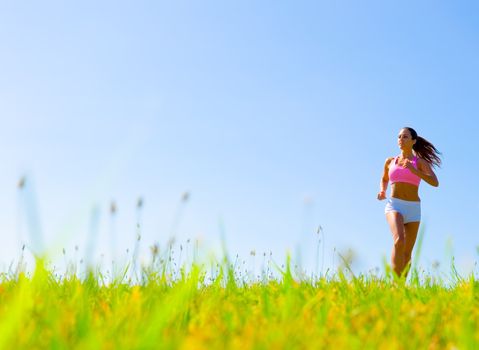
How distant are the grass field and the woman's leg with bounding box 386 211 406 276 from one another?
14.5 feet

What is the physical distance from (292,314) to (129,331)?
37.8 inches

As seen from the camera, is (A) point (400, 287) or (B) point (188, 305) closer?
(B) point (188, 305)

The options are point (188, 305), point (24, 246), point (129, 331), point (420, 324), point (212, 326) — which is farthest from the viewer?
point (24, 246)

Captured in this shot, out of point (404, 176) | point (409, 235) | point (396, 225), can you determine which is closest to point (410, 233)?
point (409, 235)

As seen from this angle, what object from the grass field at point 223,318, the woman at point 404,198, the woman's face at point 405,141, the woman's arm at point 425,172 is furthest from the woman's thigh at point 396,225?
the grass field at point 223,318

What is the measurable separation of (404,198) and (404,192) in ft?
0.31

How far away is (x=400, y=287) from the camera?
14.9 ft

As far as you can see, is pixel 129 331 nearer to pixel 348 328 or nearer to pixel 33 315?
pixel 33 315

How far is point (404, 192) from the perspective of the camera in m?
9.50

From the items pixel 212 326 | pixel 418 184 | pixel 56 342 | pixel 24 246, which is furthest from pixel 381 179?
pixel 56 342

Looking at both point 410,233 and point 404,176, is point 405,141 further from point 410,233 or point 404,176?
point 410,233

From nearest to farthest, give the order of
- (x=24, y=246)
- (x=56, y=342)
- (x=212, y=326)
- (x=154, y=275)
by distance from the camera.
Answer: (x=56, y=342) < (x=212, y=326) < (x=154, y=275) < (x=24, y=246)

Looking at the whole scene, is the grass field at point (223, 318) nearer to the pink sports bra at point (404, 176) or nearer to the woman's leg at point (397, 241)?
the woman's leg at point (397, 241)

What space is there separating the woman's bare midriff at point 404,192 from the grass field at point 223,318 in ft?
15.7
